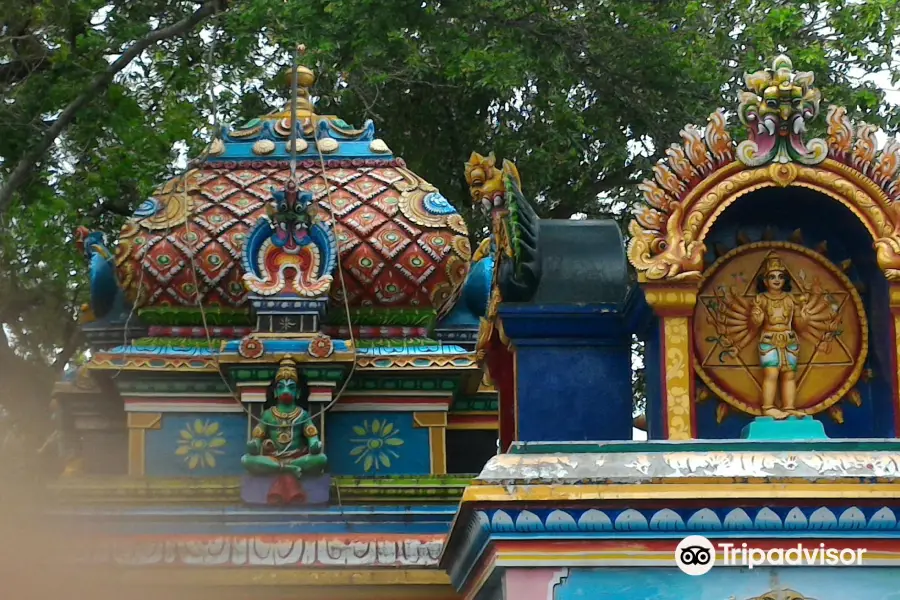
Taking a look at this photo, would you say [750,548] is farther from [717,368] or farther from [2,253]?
[2,253]

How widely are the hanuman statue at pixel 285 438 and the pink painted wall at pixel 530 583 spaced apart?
3.76 metres

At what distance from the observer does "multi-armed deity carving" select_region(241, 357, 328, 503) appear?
37.5 ft

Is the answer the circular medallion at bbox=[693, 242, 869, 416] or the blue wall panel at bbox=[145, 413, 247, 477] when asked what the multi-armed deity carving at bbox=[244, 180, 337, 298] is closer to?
the blue wall panel at bbox=[145, 413, 247, 477]

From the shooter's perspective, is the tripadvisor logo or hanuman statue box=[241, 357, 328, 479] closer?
the tripadvisor logo

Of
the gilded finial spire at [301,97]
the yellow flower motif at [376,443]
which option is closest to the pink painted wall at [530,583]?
the yellow flower motif at [376,443]

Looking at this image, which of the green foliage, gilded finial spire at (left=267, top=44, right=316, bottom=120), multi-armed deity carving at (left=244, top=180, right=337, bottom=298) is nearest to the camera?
multi-armed deity carving at (left=244, top=180, right=337, bottom=298)

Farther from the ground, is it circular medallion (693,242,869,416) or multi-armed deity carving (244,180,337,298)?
multi-armed deity carving (244,180,337,298)

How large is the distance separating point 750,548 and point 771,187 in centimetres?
183

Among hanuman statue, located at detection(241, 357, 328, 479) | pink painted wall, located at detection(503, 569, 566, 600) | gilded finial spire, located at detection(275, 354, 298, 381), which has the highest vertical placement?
gilded finial spire, located at detection(275, 354, 298, 381)

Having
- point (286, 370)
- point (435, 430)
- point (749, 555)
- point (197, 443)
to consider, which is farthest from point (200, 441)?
point (749, 555)

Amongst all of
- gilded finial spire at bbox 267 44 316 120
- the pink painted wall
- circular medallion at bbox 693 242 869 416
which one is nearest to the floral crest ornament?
circular medallion at bbox 693 242 869 416

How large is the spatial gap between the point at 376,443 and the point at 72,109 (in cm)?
343

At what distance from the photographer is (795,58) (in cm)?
1627

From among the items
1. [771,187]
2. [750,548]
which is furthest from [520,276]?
[750,548]
